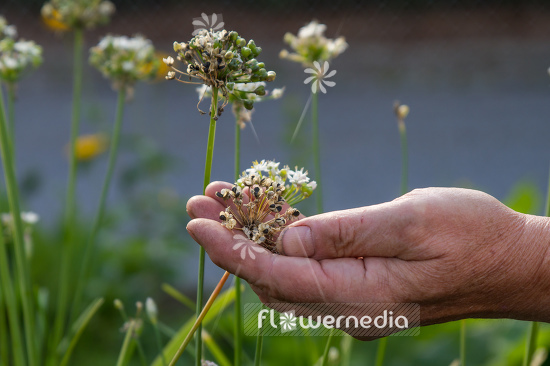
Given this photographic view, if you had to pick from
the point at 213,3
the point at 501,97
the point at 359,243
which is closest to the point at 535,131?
the point at 501,97

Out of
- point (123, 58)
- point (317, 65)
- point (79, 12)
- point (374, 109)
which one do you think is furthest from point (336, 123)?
point (317, 65)

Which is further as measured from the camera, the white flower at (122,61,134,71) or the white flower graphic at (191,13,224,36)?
the white flower at (122,61,134,71)

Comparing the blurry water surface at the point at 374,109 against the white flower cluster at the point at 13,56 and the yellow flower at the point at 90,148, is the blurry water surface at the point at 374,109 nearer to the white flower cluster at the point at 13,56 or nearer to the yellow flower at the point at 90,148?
the yellow flower at the point at 90,148

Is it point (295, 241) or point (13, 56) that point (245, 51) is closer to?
point (295, 241)

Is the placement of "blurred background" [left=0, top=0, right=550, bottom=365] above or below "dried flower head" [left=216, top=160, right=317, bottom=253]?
above

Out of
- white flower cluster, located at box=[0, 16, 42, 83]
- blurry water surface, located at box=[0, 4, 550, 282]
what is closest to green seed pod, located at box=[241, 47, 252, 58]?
white flower cluster, located at box=[0, 16, 42, 83]

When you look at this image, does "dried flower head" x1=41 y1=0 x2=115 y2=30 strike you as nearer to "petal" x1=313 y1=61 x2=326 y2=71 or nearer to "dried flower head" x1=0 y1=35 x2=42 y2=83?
"dried flower head" x1=0 y1=35 x2=42 y2=83

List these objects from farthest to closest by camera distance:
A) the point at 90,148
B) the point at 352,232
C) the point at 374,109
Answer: the point at 374,109, the point at 90,148, the point at 352,232
